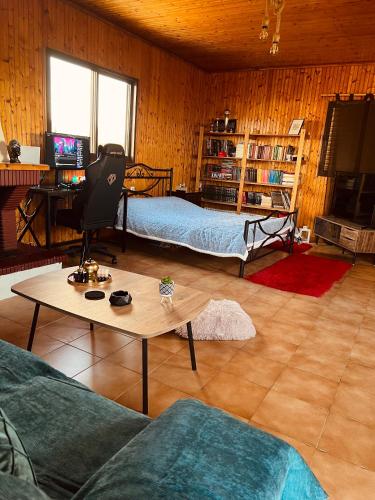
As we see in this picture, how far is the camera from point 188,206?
17.9 feet

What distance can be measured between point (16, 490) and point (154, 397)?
4.90 ft

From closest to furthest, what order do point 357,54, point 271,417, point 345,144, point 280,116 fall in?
point 271,417, point 357,54, point 345,144, point 280,116

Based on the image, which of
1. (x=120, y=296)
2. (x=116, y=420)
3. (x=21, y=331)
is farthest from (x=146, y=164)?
(x=116, y=420)

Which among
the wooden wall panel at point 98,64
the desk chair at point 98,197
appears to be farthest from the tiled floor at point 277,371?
the wooden wall panel at point 98,64

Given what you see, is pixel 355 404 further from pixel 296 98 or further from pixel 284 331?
pixel 296 98

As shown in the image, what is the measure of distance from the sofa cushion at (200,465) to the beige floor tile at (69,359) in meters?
1.45

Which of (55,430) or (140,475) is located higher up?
(140,475)

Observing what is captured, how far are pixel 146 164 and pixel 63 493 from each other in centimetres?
539

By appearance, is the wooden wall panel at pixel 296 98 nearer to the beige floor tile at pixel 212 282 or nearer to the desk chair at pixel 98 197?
the beige floor tile at pixel 212 282

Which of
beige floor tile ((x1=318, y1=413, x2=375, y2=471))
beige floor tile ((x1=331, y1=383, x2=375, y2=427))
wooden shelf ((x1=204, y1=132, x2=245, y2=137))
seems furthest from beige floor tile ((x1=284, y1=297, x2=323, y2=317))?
wooden shelf ((x1=204, y1=132, x2=245, y2=137))

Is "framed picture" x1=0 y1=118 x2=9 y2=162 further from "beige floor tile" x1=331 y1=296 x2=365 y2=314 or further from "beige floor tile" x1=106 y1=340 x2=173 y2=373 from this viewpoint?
"beige floor tile" x1=331 y1=296 x2=365 y2=314

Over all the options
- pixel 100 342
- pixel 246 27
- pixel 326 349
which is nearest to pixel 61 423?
pixel 100 342

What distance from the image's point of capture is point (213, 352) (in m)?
2.42

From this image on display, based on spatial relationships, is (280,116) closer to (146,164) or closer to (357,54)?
(357,54)
